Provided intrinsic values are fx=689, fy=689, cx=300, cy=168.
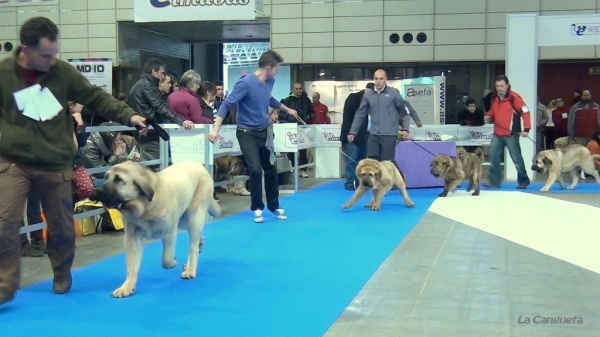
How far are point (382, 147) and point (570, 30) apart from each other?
17.6 feet

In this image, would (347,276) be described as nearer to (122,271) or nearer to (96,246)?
(122,271)

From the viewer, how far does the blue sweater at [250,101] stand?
7320 millimetres

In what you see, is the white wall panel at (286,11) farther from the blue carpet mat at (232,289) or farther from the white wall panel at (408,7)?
the blue carpet mat at (232,289)

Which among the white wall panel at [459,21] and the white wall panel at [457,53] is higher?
the white wall panel at [459,21]

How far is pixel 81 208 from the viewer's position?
23.4ft

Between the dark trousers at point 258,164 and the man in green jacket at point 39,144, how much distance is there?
2866 millimetres

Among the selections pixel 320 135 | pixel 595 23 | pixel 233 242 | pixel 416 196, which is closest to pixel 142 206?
pixel 233 242

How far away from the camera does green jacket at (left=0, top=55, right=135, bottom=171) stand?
13.8ft

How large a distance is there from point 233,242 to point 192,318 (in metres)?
2.60

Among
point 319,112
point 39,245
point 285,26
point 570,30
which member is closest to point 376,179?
point 39,245

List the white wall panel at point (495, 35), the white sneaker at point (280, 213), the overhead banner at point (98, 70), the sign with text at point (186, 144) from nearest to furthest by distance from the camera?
the sign with text at point (186, 144), the white sneaker at point (280, 213), the white wall panel at point (495, 35), the overhead banner at point (98, 70)

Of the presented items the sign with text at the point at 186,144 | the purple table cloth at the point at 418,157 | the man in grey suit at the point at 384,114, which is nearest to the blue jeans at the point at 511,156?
the purple table cloth at the point at 418,157

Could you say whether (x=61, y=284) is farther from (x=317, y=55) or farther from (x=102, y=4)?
(x=102, y=4)

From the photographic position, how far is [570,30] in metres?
12.7
